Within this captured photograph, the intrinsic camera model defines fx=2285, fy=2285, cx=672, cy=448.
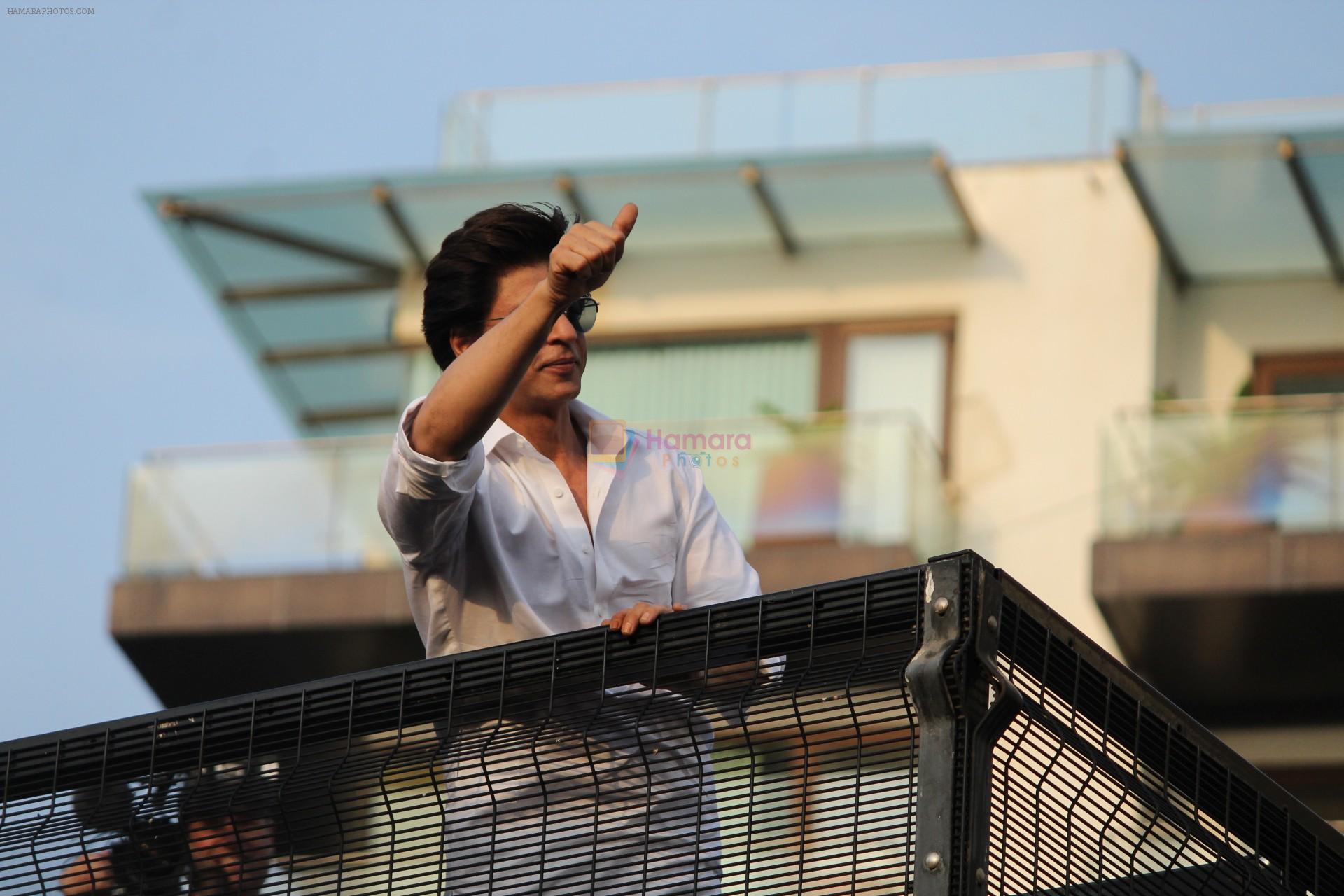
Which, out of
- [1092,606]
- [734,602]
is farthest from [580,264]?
[1092,606]

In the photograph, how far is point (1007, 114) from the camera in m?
18.6

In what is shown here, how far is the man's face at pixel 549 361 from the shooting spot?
428cm

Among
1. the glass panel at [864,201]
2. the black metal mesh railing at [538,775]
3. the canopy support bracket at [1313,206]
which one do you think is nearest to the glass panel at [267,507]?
the glass panel at [864,201]

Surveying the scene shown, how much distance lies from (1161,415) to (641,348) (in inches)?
197

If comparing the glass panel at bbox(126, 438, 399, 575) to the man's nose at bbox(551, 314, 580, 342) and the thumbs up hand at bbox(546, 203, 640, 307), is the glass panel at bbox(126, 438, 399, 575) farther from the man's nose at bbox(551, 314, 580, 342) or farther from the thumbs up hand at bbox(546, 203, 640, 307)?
the thumbs up hand at bbox(546, 203, 640, 307)

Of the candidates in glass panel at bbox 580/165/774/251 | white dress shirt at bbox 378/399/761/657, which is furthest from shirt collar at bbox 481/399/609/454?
glass panel at bbox 580/165/774/251

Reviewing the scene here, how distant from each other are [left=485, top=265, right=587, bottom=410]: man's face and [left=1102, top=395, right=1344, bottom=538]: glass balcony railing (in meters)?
11.9

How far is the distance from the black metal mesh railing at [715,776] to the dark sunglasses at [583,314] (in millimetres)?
748

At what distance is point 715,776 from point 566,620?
66 cm

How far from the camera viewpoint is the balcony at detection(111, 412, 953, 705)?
16766mm

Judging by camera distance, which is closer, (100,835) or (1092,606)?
(100,835)

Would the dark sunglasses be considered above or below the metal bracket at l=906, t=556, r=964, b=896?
above

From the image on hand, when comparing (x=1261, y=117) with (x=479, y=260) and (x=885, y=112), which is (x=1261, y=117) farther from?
(x=479, y=260)

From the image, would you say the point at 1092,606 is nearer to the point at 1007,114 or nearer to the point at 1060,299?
the point at 1060,299
